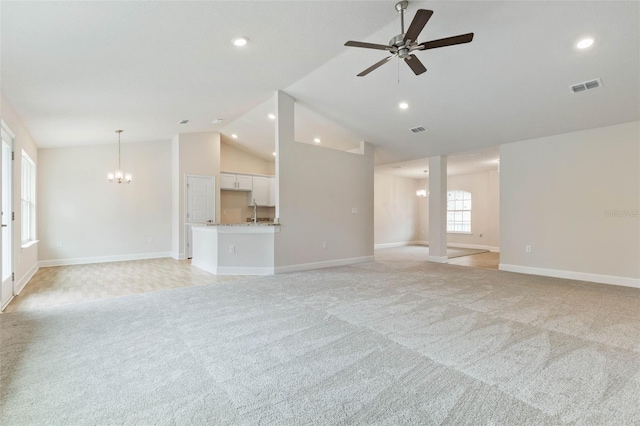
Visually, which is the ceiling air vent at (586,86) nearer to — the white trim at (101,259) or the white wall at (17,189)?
the white wall at (17,189)

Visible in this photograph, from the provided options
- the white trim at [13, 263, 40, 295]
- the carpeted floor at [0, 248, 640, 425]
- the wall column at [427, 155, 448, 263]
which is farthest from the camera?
the wall column at [427, 155, 448, 263]

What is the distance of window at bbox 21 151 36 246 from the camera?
5577 millimetres

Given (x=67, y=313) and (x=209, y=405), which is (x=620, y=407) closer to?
(x=209, y=405)

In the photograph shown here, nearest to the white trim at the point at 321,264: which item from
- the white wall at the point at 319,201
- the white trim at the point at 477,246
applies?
the white wall at the point at 319,201

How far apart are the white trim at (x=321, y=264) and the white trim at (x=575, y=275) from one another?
2843mm

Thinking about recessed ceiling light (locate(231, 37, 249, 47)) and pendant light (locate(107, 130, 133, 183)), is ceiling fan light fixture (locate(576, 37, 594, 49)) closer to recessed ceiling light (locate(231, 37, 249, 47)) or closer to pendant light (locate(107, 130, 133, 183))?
recessed ceiling light (locate(231, 37, 249, 47))

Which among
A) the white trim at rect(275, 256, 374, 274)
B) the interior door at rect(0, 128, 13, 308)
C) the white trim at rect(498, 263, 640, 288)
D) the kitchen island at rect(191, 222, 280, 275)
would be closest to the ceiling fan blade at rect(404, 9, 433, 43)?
the kitchen island at rect(191, 222, 280, 275)

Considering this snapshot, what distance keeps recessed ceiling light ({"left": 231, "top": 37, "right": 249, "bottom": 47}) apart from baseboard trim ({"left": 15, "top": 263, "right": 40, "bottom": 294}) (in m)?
4.51

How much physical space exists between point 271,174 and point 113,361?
816 cm

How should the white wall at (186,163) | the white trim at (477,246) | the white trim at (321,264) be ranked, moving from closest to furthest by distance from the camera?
the white trim at (321,264), the white wall at (186,163), the white trim at (477,246)

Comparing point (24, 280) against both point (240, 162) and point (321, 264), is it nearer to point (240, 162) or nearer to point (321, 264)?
point (321, 264)

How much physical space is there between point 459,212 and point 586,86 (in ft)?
23.7

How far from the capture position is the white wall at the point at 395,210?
1082cm

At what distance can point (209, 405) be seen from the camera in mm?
1747
